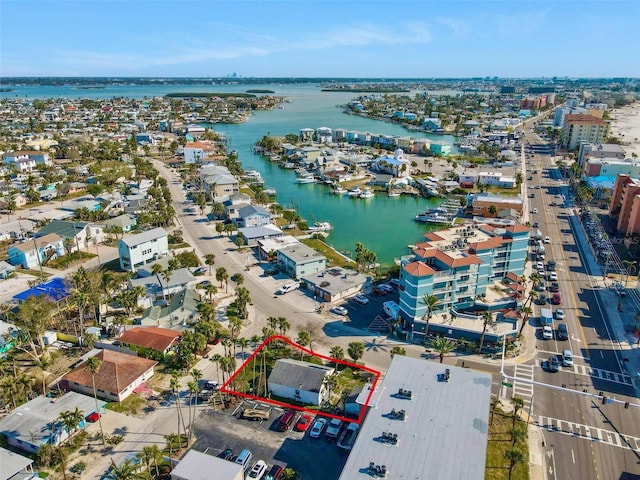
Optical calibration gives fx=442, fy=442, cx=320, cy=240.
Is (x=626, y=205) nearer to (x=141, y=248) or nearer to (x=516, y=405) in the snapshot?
(x=516, y=405)

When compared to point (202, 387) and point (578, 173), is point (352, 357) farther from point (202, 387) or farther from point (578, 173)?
point (578, 173)

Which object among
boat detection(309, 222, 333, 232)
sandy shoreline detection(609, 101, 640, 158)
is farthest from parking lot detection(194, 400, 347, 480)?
sandy shoreline detection(609, 101, 640, 158)

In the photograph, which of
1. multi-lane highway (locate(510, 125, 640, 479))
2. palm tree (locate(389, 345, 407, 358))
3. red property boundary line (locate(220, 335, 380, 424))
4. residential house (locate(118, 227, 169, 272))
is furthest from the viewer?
residential house (locate(118, 227, 169, 272))

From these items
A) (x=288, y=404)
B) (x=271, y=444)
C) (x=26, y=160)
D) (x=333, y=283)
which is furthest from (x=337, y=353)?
(x=26, y=160)

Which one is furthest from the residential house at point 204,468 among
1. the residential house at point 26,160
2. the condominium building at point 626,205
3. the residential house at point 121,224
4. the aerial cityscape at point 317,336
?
the residential house at point 26,160

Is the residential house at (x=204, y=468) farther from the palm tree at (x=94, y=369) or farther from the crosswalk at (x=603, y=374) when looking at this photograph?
the crosswalk at (x=603, y=374)

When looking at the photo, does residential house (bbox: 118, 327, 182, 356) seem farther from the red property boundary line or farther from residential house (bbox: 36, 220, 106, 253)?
residential house (bbox: 36, 220, 106, 253)

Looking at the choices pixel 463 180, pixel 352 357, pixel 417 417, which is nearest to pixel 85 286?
pixel 352 357
